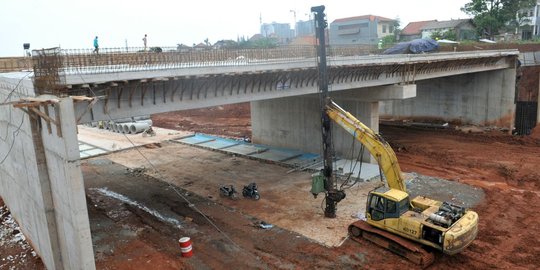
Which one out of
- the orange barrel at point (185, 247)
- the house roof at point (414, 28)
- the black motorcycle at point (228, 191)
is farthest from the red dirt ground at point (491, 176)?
the house roof at point (414, 28)

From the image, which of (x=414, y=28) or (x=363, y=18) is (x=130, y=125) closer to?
(x=414, y=28)

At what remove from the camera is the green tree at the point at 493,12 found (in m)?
56.8

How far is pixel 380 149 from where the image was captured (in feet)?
54.3

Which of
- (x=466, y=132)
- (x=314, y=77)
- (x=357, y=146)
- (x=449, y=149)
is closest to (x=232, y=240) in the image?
(x=314, y=77)

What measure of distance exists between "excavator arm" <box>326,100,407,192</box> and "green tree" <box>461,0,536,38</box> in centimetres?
5196

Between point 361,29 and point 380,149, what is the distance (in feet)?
274

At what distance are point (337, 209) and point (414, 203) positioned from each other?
441 cm

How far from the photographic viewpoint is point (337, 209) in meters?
19.6

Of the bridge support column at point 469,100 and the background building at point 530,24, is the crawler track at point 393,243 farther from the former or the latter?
the background building at point 530,24

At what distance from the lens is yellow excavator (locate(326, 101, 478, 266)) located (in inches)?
546

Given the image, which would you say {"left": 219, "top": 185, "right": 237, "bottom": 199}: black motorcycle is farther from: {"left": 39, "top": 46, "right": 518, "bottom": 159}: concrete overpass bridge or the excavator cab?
the excavator cab

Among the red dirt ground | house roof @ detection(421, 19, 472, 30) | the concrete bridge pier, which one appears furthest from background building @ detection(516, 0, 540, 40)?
the concrete bridge pier

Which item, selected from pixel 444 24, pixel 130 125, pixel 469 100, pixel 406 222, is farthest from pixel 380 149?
pixel 444 24

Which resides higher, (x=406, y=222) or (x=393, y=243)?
(x=406, y=222)
